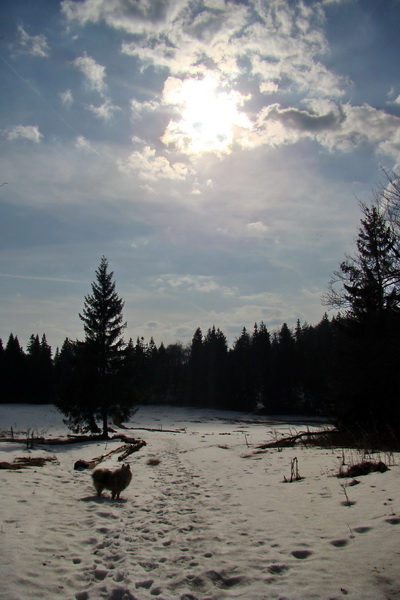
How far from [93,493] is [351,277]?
52.6ft

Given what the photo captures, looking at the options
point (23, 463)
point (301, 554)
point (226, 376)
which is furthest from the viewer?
point (226, 376)

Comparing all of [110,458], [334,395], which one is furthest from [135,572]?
[334,395]

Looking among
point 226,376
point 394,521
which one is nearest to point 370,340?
point 394,521

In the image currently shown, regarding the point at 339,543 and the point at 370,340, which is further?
the point at 370,340

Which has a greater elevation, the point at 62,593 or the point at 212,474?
the point at 62,593

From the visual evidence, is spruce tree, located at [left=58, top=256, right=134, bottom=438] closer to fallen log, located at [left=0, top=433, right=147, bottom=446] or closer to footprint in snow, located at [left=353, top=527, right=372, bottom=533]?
fallen log, located at [left=0, top=433, right=147, bottom=446]

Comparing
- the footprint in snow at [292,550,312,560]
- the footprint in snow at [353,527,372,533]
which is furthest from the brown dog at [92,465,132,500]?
the footprint in snow at [353,527,372,533]

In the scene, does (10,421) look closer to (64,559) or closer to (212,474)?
(212,474)

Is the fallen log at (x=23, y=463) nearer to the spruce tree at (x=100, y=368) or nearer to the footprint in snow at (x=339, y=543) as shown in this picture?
the footprint in snow at (x=339, y=543)

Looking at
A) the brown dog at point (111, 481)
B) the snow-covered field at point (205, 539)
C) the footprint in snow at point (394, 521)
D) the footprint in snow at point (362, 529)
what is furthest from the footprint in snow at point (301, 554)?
the brown dog at point (111, 481)

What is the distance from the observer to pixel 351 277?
19094mm

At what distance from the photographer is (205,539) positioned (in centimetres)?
532

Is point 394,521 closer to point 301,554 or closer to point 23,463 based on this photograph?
point 301,554

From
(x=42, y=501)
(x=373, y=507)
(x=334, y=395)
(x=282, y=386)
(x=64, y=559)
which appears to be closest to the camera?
(x=64, y=559)
